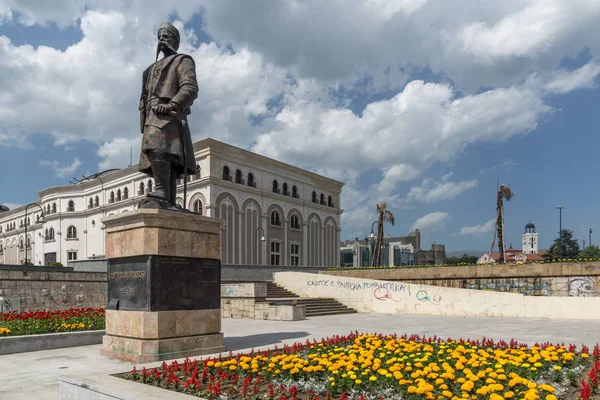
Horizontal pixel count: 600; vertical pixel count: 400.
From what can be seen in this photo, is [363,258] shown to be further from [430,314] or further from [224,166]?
[430,314]

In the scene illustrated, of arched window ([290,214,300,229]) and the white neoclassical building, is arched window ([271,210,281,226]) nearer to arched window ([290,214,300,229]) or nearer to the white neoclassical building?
the white neoclassical building

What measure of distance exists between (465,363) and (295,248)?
41.6 m

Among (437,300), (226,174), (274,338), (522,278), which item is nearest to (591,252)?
(226,174)

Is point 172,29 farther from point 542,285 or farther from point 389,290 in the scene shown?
point 542,285

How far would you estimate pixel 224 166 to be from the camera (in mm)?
40250

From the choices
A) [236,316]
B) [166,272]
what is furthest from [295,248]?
[166,272]

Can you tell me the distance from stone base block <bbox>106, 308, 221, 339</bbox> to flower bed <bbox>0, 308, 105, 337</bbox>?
2.38 metres

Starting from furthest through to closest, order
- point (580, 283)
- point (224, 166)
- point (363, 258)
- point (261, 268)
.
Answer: point (363, 258)
point (224, 166)
point (261, 268)
point (580, 283)

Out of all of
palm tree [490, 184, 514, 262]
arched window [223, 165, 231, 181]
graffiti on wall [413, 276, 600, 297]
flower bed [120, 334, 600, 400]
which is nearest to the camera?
Answer: flower bed [120, 334, 600, 400]

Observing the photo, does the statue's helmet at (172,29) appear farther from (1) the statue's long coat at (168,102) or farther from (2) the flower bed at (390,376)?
(2) the flower bed at (390,376)

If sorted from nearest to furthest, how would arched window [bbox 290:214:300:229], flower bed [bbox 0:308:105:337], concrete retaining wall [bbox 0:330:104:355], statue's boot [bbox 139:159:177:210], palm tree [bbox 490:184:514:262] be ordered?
statue's boot [bbox 139:159:177:210]
concrete retaining wall [bbox 0:330:104:355]
flower bed [bbox 0:308:105:337]
palm tree [bbox 490:184:514:262]
arched window [bbox 290:214:300:229]

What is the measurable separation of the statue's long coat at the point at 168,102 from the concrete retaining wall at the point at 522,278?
53.6 ft

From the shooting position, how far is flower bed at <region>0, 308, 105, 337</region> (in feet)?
33.9

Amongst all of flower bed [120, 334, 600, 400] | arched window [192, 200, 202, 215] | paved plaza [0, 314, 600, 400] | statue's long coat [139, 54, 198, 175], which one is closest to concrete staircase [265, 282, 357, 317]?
paved plaza [0, 314, 600, 400]
